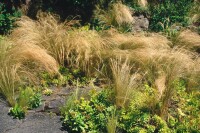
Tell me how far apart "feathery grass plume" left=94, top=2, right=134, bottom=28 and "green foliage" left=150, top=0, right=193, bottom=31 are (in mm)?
601

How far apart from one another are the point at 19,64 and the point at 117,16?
2928 mm

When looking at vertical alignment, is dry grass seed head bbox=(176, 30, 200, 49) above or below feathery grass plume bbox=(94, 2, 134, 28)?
below

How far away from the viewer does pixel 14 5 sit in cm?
736

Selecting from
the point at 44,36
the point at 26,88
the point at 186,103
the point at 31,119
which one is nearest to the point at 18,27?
the point at 44,36

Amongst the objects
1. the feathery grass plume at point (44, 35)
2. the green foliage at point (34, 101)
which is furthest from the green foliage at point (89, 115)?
the feathery grass plume at point (44, 35)

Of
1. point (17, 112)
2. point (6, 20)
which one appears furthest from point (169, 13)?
point (17, 112)

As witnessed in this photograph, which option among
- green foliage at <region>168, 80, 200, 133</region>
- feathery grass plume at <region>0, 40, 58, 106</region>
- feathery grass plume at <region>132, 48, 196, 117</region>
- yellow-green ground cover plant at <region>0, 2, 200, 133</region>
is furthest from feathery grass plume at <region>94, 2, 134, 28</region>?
green foliage at <region>168, 80, 200, 133</region>

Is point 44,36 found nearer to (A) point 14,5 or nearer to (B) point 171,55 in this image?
(A) point 14,5

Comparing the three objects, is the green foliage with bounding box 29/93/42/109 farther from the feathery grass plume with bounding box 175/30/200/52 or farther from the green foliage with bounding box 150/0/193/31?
A: the green foliage with bounding box 150/0/193/31

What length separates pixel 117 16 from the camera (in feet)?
25.1

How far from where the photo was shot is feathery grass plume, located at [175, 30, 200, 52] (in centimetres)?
686

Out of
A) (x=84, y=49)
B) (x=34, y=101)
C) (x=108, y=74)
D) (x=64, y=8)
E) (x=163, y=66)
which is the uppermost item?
(x=64, y=8)

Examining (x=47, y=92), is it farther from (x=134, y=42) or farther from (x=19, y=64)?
(x=134, y=42)

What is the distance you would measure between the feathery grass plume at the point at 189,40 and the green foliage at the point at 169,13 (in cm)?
94
